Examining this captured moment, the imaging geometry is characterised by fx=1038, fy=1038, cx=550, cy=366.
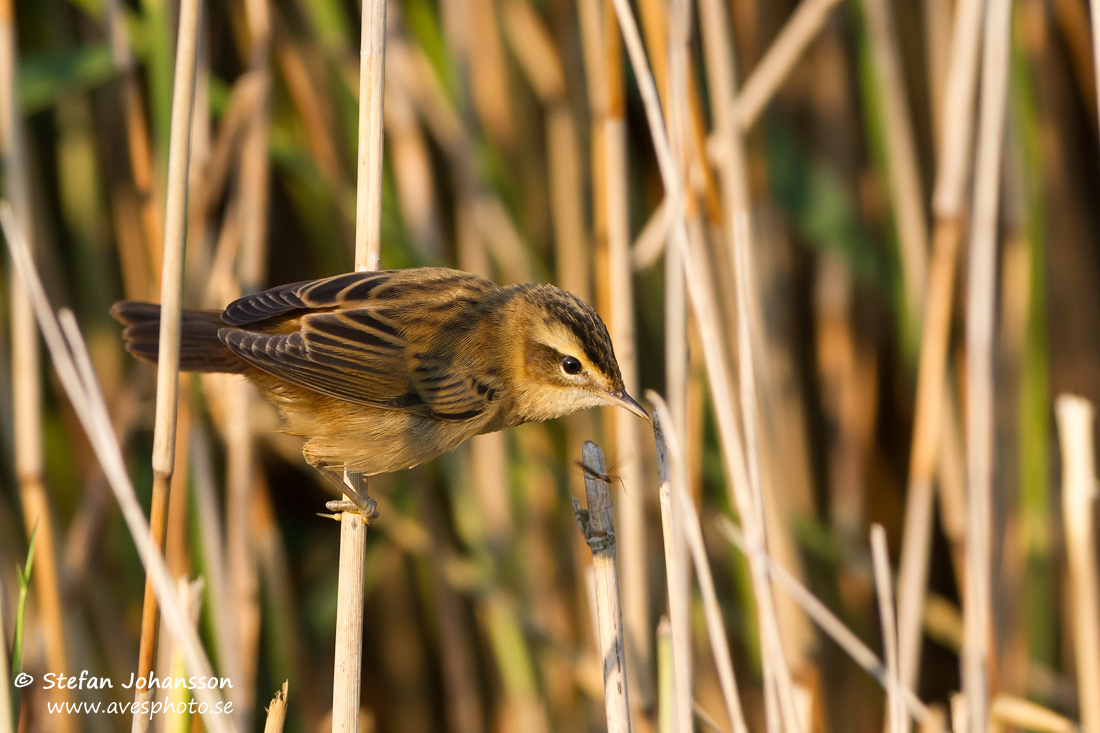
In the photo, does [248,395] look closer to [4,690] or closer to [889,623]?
[4,690]

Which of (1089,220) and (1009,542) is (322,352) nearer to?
(1009,542)

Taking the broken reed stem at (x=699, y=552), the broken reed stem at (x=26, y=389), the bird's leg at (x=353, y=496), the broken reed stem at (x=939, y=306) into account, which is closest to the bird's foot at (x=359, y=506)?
the bird's leg at (x=353, y=496)

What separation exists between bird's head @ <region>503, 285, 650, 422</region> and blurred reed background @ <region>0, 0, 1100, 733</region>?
0.16 metres

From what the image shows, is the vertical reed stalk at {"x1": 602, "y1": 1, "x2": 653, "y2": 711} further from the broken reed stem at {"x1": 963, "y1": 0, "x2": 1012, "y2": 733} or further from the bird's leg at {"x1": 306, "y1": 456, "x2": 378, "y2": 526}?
the broken reed stem at {"x1": 963, "y1": 0, "x2": 1012, "y2": 733}

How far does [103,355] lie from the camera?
359 cm

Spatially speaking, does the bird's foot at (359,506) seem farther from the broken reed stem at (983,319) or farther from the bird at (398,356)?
the broken reed stem at (983,319)

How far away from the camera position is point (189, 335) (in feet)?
8.78

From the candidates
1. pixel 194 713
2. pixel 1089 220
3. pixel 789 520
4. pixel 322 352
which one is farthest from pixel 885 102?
pixel 194 713

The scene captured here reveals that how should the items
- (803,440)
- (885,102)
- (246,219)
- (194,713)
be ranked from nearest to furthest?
(194,713) → (246,219) → (885,102) → (803,440)

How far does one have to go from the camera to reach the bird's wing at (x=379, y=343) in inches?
101

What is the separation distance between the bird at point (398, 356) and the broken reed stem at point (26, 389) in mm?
279

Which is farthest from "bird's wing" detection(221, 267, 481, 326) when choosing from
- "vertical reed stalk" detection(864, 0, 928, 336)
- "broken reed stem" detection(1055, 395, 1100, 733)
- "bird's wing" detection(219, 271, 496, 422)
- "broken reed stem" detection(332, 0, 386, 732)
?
"broken reed stem" detection(1055, 395, 1100, 733)

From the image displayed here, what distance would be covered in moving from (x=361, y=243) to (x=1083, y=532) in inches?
77.5

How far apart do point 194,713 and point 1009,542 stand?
256 cm
